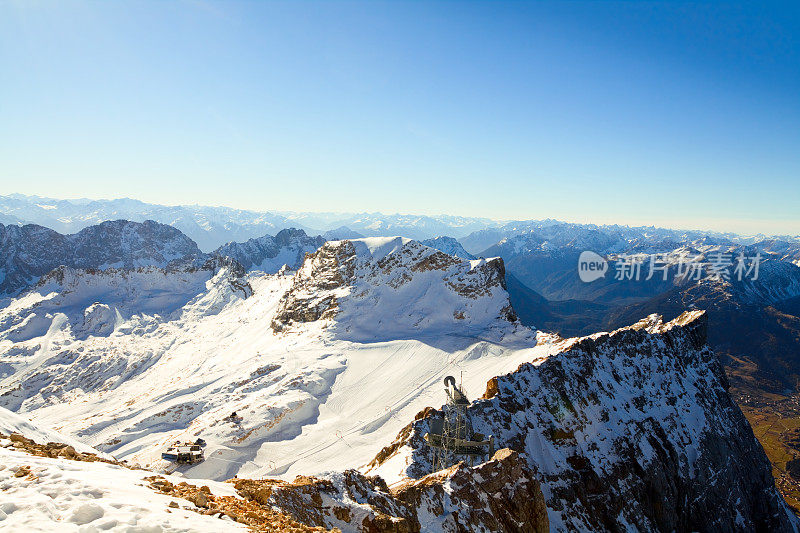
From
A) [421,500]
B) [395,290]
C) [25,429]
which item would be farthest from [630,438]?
[395,290]

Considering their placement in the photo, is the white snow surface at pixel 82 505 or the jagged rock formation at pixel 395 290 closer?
the white snow surface at pixel 82 505

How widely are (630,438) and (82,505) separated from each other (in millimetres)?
57675

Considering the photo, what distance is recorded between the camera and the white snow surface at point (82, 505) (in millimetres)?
9805

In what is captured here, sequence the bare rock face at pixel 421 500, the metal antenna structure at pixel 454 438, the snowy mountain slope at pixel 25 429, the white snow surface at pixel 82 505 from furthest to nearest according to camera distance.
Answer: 1. the metal antenna structure at pixel 454 438
2. the snowy mountain slope at pixel 25 429
3. the bare rock face at pixel 421 500
4. the white snow surface at pixel 82 505

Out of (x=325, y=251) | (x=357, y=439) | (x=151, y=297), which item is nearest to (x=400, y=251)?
(x=325, y=251)

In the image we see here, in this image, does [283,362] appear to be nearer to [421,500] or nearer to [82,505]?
[421,500]

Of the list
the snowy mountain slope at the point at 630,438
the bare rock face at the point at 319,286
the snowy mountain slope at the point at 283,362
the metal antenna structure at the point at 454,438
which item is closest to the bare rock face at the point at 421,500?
the metal antenna structure at the point at 454,438

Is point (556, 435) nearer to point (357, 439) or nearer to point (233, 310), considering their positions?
point (357, 439)

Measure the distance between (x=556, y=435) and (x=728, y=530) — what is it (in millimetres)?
36890

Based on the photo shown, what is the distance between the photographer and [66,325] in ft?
523

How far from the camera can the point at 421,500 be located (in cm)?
2277

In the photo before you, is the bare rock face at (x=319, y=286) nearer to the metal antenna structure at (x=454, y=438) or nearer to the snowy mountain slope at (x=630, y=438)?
the snowy mountain slope at (x=630, y=438)

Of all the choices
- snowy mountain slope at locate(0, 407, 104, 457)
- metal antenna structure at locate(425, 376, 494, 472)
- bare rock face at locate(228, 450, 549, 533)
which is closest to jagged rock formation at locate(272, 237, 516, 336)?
metal antenna structure at locate(425, 376, 494, 472)

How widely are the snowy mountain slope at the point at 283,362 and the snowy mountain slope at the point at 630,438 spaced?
17073 millimetres
